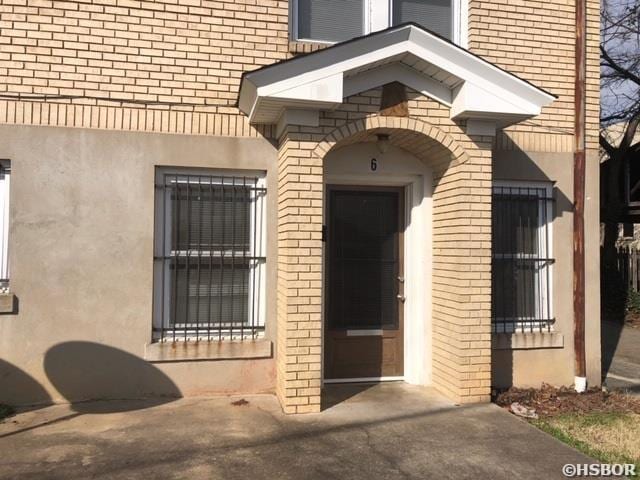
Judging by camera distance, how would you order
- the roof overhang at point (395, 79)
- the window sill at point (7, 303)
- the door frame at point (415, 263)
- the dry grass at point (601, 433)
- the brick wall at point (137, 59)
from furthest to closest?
the door frame at point (415, 263), the brick wall at point (137, 59), the window sill at point (7, 303), the roof overhang at point (395, 79), the dry grass at point (601, 433)

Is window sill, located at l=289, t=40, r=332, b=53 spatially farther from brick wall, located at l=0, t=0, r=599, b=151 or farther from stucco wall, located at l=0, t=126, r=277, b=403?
stucco wall, located at l=0, t=126, r=277, b=403

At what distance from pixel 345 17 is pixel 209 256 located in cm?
300

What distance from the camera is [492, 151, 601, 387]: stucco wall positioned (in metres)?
6.43

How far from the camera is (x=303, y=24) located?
616 cm

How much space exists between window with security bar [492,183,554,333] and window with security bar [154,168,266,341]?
272cm

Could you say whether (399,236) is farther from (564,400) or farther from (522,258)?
(564,400)

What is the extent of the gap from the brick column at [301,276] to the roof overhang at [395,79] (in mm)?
427

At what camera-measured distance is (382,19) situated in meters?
6.27

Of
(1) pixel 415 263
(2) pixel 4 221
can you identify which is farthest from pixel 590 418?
(2) pixel 4 221

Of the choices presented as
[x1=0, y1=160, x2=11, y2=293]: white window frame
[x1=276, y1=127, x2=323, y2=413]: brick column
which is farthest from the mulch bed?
[x1=0, y1=160, x2=11, y2=293]: white window frame

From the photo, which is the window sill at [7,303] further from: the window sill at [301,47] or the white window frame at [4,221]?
the window sill at [301,47]

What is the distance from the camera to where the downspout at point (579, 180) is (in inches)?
254

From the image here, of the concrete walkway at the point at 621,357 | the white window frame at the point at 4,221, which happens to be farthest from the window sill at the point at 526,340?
the white window frame at the point at 4,221

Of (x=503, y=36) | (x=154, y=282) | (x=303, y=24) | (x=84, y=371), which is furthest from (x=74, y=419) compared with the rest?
(x=503, y=36)
